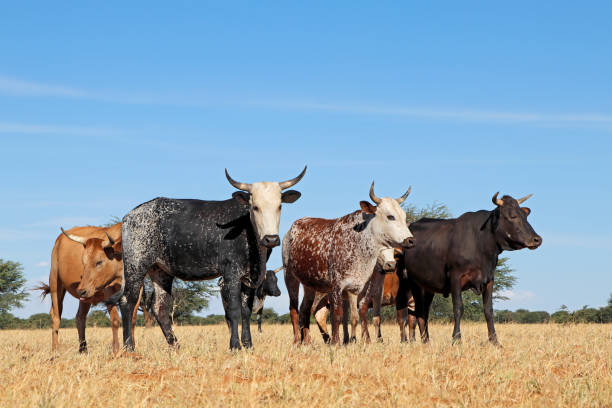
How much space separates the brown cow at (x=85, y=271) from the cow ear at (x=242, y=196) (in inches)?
121

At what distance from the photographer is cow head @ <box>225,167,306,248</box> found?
10297mm

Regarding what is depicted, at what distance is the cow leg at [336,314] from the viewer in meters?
11.7

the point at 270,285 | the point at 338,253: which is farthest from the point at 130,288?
the point at 270,285

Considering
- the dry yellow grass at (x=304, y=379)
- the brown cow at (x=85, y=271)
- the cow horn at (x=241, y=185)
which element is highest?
the cow horn at (x=241, y=185)

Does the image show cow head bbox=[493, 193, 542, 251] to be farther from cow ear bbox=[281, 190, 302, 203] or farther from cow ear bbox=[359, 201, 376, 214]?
cow ear bbox=[281, 190, 302, 203]

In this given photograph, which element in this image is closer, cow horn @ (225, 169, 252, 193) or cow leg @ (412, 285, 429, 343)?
cow horn @ (225, 169, 252, 193)

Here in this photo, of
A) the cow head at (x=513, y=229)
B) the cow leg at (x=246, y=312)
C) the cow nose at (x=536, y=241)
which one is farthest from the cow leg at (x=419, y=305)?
the cow leg at (x=246, y=312)

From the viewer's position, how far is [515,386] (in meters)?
8.27

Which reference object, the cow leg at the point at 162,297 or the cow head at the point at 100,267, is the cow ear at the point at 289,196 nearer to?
the cow leg at the point at 162,297

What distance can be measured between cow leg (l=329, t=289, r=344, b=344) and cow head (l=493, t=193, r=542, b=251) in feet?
11.1

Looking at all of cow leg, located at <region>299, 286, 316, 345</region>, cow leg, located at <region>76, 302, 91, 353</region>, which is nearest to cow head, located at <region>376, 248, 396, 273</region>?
cow leg, located at <region>299, 286, 316, 345</region>

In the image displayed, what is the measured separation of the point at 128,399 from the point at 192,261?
384 cm

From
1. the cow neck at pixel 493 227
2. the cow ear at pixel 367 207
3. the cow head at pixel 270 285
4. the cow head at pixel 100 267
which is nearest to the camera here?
the cow ear at pixel 367 207

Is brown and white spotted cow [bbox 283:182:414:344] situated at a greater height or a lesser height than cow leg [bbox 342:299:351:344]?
greater
